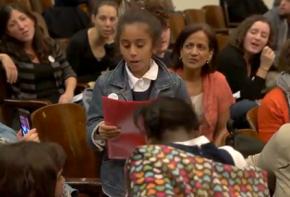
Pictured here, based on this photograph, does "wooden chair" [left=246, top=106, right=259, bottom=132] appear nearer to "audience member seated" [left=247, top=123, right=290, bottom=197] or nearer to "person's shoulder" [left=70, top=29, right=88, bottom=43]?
"audience member seated" [left=247, top=123, right=290, bottom=197]

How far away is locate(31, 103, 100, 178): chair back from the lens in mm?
2627

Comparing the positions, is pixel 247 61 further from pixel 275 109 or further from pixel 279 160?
pixel 279 160

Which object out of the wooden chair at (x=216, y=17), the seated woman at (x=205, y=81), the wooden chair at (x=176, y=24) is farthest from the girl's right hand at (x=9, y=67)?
the wooden chair at (x=216, y=17)

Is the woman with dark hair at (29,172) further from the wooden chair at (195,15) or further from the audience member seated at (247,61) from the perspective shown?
the wooden chair at (195,15)

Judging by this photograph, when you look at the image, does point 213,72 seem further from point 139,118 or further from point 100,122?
point 139,118

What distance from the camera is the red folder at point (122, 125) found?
77.5 inches

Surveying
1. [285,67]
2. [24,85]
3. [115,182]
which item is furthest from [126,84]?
[24,85]

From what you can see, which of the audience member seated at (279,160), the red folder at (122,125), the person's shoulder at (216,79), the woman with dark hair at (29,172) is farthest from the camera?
the person's shoulder at (216,79)

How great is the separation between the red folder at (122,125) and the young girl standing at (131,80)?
0.04 meters

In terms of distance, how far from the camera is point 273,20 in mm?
4953

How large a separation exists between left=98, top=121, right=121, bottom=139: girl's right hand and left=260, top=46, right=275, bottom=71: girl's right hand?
1925mm

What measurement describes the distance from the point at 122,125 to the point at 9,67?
1.46 metres

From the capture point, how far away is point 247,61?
12.6 ft

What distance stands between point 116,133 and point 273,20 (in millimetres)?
3270
